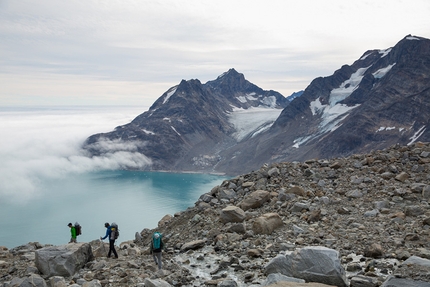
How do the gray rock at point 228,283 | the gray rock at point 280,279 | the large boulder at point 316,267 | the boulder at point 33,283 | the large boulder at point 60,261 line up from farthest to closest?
the large boulder at point 60,261
the boulder at point 33,283
the gray rock at point 228,283
the large boulder at point 316,267
the gray rock at point 280,279

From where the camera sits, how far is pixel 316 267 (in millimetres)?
8859

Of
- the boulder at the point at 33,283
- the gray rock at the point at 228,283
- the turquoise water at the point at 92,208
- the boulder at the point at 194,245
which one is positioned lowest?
the turquoise water at the point at 92,208

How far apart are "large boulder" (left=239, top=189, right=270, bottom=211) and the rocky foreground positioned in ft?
0.15

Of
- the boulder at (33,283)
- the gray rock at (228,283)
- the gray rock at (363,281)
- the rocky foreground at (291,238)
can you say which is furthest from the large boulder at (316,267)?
the boulder at (33,283)

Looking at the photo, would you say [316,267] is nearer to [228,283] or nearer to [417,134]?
[228,283]

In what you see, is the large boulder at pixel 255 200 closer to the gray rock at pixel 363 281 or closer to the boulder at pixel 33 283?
the gray rock at pixel 363 281

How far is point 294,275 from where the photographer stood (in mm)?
9094

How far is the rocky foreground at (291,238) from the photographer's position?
9367 millimetres

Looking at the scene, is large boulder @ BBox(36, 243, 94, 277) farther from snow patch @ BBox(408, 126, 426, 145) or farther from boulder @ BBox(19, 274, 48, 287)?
snow patch @ BBox(408, 126, 426, 145)

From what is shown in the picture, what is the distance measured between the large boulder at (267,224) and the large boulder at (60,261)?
6327 mm

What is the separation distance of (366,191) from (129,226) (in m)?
95.7

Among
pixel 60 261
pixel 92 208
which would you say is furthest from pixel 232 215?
pixel 92 208

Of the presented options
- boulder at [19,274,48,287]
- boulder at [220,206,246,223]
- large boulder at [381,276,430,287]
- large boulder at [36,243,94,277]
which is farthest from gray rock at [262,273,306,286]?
large boulder at [36,243,94,277]

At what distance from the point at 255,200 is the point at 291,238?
13.5ft
